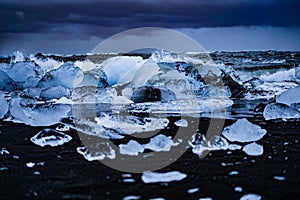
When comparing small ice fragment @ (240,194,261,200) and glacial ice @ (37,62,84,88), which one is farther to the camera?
glacial ice @ (37,62,84,88)

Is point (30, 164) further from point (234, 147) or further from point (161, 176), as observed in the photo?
point (234, 147)

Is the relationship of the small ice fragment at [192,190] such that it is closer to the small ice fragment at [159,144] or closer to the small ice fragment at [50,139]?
the small ice fragment at [159,144]

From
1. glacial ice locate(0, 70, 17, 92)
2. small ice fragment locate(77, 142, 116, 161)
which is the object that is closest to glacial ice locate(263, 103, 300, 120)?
small ice fragment locate(77, 142, 116, 161)

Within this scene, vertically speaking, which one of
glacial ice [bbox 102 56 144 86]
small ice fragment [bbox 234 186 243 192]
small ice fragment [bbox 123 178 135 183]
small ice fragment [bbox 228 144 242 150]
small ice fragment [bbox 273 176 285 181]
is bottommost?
small ice fragment [bbox 228 144 242 150]

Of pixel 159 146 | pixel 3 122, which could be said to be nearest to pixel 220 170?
pixel 159 146

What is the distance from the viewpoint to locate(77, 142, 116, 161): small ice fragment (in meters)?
2.26

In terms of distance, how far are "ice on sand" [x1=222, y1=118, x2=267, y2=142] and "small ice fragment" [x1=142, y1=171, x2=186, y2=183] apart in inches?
35.0

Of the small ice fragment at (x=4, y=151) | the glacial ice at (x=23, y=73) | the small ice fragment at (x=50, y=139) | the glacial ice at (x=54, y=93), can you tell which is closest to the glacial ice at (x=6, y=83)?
the glacial ice at (x=23, y=73)

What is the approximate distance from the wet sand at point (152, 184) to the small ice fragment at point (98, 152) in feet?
0.16

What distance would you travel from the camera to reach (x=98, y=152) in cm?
232

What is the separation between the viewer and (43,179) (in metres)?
1.89

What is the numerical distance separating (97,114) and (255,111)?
163 centimetres

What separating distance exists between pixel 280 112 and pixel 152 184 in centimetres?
214

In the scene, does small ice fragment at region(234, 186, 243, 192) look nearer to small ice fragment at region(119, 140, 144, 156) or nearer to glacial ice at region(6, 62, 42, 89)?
small ice fragment at region(119, 140, 144, 156)
